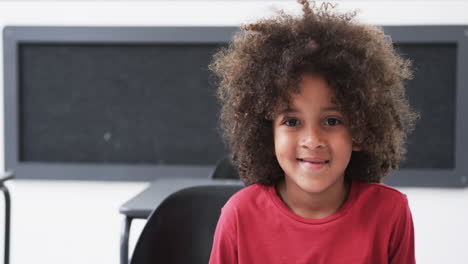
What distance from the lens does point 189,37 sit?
8.25ft

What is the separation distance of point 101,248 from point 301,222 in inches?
76.4

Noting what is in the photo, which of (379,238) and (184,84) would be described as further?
(184,84)

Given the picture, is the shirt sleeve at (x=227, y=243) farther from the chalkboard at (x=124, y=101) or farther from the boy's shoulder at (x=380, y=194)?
the chalkboard at (x=124, y=101)

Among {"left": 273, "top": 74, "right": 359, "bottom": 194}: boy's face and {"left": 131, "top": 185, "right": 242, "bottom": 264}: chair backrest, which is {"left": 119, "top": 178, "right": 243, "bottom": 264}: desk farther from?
{"left": 273, "top": 74, "right": 359, "bottom": 194}: boy's face

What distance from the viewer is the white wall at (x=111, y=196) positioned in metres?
2.47

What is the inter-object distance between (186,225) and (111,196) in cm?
150

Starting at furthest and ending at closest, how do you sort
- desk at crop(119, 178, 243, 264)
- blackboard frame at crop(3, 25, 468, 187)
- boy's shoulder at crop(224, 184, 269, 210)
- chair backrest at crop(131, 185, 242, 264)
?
1. blackboard frame at crop(3, 25, 468, 187)
2. desk at crop(119, 178, 243, 264)
3. chair backrest at crop(131, 185, 242, 264)
4. boy's shoulder at crop(224, 184, 269, 210)

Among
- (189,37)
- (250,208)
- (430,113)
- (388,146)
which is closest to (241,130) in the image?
(250,208)

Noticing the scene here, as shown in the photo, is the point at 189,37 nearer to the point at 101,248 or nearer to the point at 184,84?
the point at 184,84

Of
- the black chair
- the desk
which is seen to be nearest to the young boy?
the desk

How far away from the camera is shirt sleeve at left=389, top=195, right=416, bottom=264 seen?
94 cm

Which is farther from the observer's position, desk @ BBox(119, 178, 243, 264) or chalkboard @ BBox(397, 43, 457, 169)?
chalkboard @ BBox(397, 43, 457, 169)

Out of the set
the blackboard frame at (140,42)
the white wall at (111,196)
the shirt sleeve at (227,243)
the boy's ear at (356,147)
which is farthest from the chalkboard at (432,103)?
the shirt sleeve at (227,243)

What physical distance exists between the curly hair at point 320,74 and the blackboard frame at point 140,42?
1.46 metres
